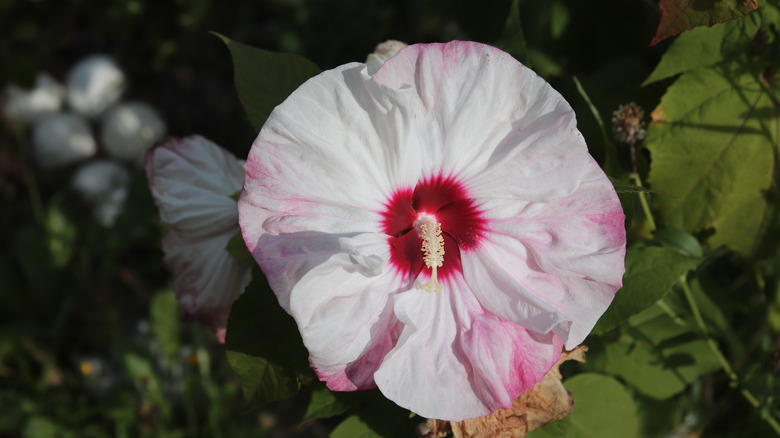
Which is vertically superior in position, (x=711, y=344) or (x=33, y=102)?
(x=711, y=344)

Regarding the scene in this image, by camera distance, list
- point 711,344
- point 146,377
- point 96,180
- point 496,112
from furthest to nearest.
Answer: point 96,180, point 146,377, point 711,344, point 496,112

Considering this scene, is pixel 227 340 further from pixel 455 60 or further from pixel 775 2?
pixel 775 2

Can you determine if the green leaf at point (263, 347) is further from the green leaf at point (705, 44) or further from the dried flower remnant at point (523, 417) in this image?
the green leaf at point (705, 44)

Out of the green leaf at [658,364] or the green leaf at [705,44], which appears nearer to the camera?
the green leaf at [705,44]

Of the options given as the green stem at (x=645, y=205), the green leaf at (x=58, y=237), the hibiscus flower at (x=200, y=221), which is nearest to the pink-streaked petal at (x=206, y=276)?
the hibiscus flower at (x=200, y=221)

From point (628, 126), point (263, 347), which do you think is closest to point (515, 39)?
point (628, 126)

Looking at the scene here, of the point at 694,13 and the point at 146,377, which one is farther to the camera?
the point at 146,377

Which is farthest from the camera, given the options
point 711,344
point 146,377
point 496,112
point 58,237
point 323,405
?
point 58,237

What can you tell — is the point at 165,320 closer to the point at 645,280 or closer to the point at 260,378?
the point at 260,378
